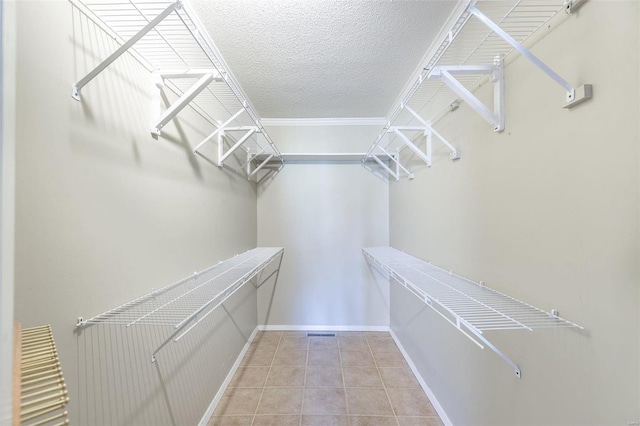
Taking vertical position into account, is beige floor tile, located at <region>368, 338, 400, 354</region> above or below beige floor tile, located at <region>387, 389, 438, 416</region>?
above

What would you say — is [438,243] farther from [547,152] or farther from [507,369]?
[547,152]

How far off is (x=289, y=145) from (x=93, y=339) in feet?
7.37

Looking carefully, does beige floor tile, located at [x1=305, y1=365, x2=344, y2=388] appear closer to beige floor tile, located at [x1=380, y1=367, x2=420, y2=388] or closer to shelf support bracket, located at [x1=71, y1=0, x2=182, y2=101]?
beige floor tile, located at [x1=380, y1=367, x2=420, y2=388]

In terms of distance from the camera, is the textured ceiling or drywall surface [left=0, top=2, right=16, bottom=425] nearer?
drywall surface [left=0, top=2, right=16, bottom=425]

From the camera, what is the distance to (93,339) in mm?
809

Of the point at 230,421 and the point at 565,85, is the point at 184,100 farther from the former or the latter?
the point at 230,421

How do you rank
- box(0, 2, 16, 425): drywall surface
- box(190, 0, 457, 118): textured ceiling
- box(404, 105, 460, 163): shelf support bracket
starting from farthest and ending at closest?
box(404, 105, 460, 163): shelf support bracket
box(190, 0, 457, 118): textured ceiling
box(0, 2, 16, 425): drywall surface

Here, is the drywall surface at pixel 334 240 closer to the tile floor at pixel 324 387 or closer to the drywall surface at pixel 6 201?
the tile floor at pixel 324 387

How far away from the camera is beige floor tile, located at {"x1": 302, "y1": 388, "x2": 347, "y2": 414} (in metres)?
1.65

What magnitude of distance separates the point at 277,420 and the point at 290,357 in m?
0.68

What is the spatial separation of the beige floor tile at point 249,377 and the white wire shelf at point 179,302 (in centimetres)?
98

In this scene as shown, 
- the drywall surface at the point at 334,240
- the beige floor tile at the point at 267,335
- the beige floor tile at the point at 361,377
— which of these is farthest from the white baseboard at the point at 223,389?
the beige floor tile at the point at 361,377

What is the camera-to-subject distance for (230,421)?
158cm

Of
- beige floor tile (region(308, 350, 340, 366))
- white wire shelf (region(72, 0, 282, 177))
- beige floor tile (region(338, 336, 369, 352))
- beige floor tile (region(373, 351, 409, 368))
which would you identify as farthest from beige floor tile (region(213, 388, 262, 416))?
white wire shelf (region(72, 0, 282, 177))
